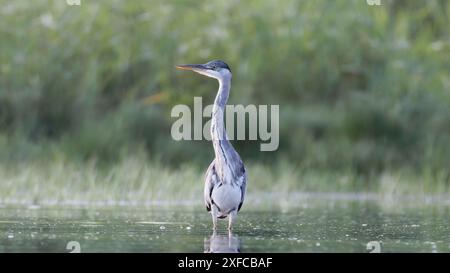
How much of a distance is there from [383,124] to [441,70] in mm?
1935

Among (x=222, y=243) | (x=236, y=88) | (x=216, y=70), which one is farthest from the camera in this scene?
(x=236, y=88)

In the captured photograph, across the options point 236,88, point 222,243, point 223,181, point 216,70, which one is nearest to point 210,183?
point 223,181

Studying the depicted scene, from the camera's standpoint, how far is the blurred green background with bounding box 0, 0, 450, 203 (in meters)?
13.9

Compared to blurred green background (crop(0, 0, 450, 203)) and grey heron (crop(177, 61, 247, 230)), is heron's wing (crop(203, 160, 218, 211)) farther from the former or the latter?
blurred green background (crop(0, 0, 450, 203))

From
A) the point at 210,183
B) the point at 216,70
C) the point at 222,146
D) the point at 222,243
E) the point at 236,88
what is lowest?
the point at 222,243

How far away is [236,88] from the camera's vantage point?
16000 mm

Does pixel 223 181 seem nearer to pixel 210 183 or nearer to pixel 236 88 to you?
pixel 210 183

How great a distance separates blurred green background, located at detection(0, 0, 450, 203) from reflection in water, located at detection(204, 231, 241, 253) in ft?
11.5

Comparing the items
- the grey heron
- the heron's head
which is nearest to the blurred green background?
the heron's head

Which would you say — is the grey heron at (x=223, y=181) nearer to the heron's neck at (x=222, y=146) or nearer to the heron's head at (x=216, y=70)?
the heron's neck at (x=222, y=146)

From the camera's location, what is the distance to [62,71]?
52.0ft

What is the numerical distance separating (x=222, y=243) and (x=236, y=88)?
25.7 ft

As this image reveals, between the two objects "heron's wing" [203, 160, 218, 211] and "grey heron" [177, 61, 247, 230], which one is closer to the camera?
"grey heron" [177, 61, 247, 230]
